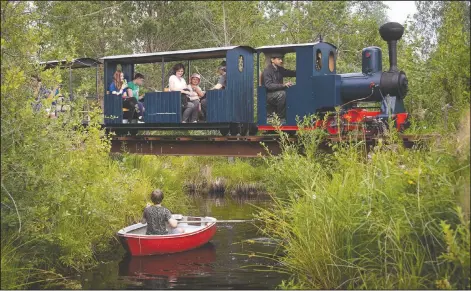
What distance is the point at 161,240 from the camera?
9.55m

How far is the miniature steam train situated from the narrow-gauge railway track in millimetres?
624

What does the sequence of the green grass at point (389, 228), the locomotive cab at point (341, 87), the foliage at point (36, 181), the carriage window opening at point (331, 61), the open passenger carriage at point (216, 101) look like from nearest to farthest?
the green grass at point (389, 228) → the foliage at point (36, 181) → the locomotive cab at point (341, 87) → the open passenger carriage at point (216, 101) → the carriage window opening at point (331, 61)

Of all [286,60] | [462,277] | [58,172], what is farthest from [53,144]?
[286,60]

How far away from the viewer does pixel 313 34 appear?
23.8 m

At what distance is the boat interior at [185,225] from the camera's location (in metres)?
9.78

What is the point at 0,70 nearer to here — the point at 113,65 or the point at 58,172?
the point at 58,172

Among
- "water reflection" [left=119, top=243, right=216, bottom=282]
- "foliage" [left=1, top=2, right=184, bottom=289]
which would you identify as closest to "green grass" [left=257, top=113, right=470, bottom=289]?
"water reflection" [left=119, top=243, right=216, bottom=282]

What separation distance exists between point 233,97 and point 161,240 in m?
5.07

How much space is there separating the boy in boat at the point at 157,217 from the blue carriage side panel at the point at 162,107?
4742mm

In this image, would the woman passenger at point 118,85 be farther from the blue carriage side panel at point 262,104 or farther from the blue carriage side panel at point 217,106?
the blue carriage side panel at point 262,104

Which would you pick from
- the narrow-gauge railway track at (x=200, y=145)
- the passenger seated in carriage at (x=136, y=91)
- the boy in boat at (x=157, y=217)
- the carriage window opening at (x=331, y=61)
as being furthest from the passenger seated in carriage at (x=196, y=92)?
the boy in boat at (x=157, y=217)

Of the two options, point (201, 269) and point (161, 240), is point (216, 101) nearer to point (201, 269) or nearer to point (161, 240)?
point (161, 240)

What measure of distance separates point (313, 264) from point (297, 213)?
646mm

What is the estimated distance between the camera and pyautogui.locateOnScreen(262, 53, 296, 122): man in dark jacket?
44.6ft
